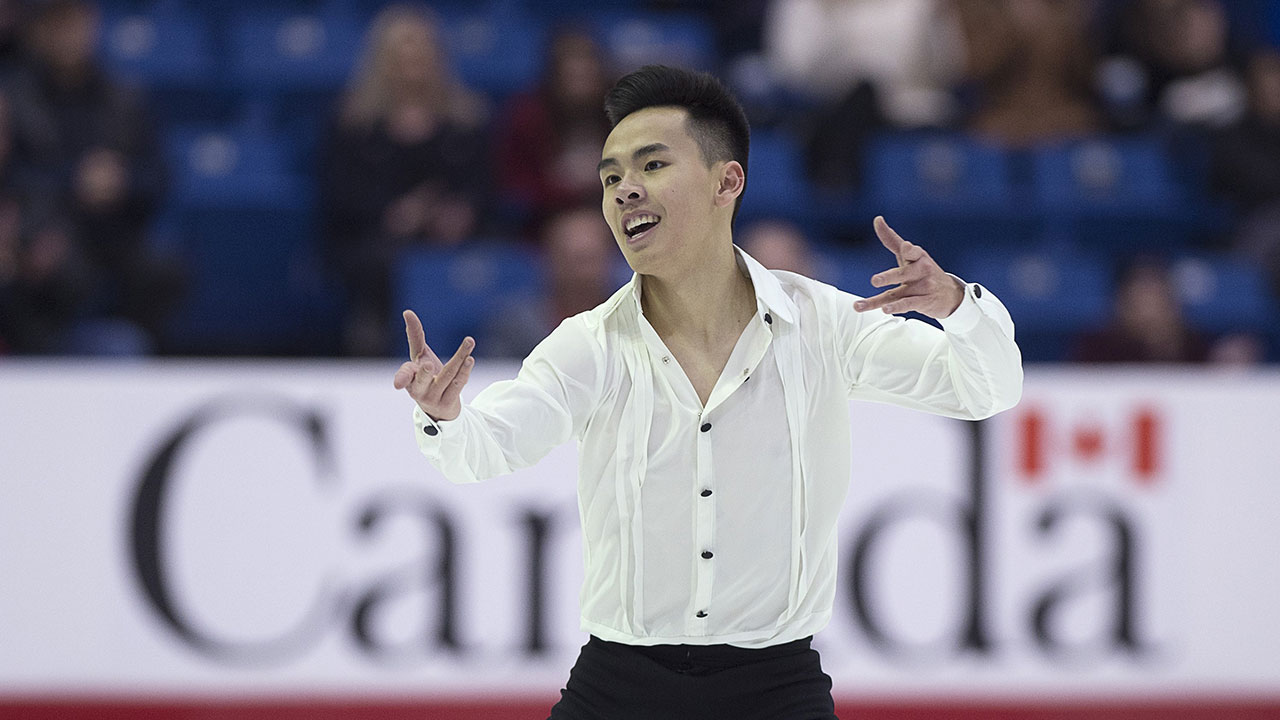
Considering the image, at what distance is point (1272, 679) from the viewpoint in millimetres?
5336

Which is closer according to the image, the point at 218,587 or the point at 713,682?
the point at 713,682

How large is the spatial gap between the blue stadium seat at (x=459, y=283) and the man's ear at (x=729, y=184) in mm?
3499

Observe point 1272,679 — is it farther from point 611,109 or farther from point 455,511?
point 611,109

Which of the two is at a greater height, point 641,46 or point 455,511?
point 641,46

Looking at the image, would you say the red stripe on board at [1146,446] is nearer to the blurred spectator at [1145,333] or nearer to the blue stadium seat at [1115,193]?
the blurred spectator at [1145,333]

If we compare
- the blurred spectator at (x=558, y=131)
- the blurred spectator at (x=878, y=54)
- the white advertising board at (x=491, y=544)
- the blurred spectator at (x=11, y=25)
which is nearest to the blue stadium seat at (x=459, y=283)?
the blurred spectator at (x=558, y=131)

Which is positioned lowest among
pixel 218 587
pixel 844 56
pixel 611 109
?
pixel 218 587

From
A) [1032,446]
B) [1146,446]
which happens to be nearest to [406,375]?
[1032,446]

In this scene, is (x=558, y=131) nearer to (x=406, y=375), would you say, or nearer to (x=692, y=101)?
(x=692, y=101)

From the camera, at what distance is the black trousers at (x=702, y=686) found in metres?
2.83

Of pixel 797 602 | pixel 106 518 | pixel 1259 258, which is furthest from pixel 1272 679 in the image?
pixel 106 518

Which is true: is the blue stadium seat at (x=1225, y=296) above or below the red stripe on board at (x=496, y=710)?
above

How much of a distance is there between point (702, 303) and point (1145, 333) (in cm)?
409

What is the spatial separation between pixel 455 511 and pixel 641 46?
3748 mm
